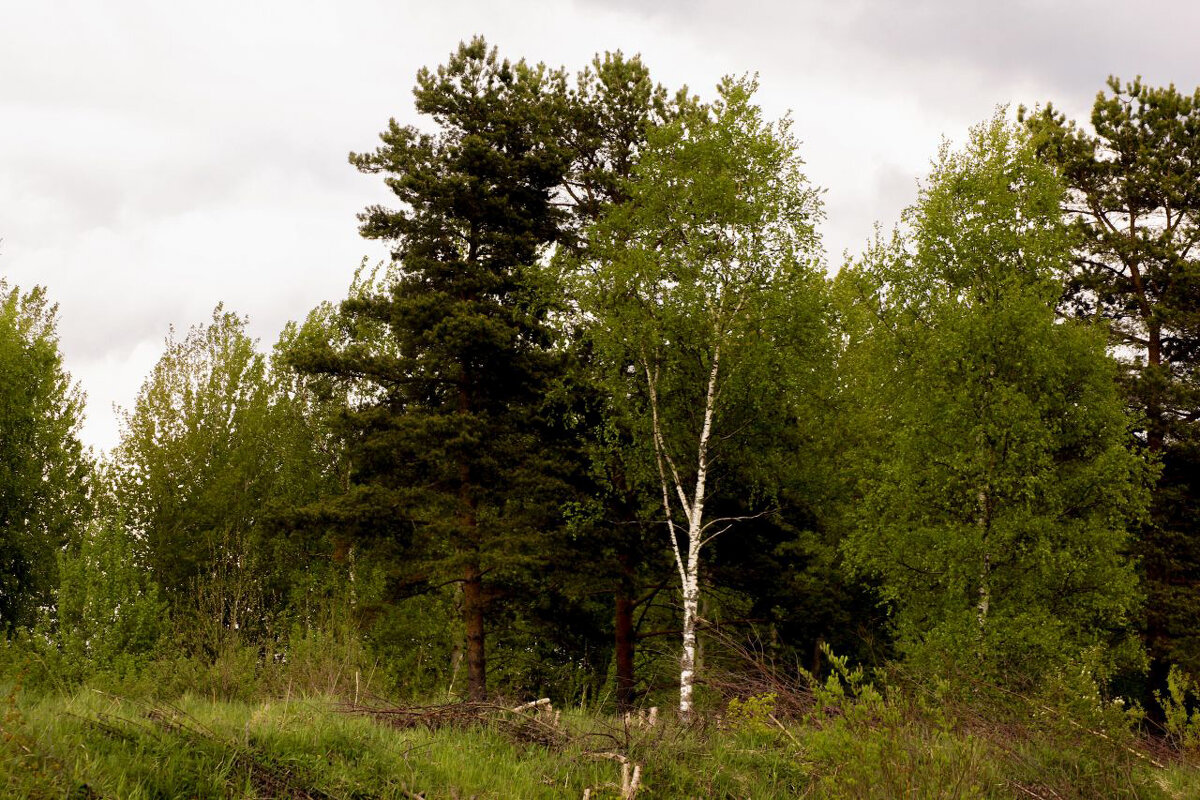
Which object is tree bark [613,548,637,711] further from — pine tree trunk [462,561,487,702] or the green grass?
the green grass

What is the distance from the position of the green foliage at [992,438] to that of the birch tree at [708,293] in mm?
2092

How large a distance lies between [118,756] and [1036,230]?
16768 mm

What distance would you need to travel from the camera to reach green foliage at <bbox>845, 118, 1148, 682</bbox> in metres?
14.7

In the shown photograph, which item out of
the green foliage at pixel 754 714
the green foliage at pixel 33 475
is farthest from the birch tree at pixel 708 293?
the green foliage at pixel 33 475

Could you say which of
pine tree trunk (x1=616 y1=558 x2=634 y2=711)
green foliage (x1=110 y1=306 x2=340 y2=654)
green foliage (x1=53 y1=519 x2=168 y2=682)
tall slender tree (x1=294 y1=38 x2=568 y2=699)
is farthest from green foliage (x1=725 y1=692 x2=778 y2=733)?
green foliage (x1=110 y1=306 x2=340 y2=654)

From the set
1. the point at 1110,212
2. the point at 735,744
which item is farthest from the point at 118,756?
the point at 1110,212

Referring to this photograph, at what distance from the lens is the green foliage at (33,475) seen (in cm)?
2430

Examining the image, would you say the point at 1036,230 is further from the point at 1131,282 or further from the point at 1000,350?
the point at 1131,282

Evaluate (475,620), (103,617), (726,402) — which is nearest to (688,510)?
(726,402)

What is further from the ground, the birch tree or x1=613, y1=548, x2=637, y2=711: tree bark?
the birch tree

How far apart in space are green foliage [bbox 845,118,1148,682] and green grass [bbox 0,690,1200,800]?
6792 mm

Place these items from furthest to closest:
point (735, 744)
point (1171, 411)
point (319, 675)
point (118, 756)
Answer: point (1171, 411), point (319, 675), point (735, 744), point (118, 756)

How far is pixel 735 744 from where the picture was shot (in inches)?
313

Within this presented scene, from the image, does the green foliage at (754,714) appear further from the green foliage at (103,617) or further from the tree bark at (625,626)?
the green foliage at (103,617)
